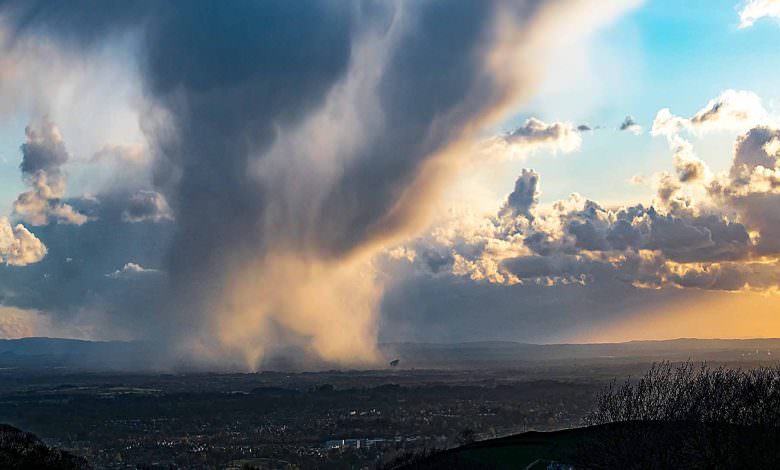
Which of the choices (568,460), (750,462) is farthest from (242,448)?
(750,462)

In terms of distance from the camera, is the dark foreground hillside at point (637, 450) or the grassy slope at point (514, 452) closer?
the dark foreground hillside at point (637, 450)

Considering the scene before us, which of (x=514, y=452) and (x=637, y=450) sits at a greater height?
(x=637, y=450)

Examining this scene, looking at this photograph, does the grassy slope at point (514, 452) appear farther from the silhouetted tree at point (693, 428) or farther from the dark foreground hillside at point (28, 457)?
the dark foreground hillside at point (28, 457)

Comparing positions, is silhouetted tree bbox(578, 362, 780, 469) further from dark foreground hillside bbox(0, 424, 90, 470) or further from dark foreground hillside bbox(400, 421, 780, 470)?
dark foreground hillside bbox(0, 424, 90, 470)

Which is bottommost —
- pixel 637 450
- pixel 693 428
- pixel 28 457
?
pixel 637 450

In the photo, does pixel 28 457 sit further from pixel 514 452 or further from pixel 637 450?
pixel 637 450

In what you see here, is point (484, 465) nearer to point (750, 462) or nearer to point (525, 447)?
point (525, 447)

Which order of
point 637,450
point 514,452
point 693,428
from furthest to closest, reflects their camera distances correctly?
1. point 514,452
2. point 637,450
3. point 693,428

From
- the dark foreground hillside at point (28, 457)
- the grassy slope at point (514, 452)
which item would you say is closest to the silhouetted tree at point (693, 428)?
the grassy slope at point (514, 452)

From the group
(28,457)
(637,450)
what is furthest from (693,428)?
(28,457)
